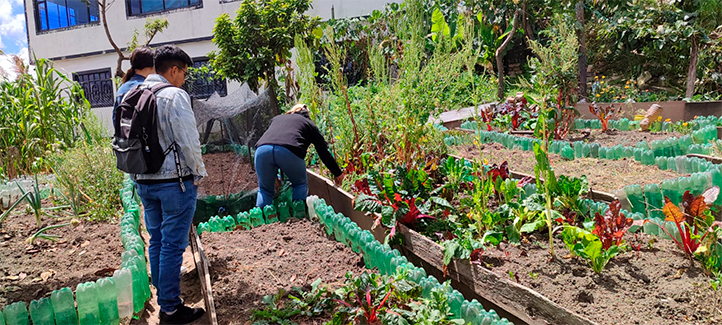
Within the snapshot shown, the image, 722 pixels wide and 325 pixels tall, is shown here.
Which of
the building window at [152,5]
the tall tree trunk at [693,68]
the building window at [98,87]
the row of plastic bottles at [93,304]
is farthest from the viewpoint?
the building window at [98,87]

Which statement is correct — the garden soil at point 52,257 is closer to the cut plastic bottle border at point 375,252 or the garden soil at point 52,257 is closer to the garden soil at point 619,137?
the cut plastic bottle border at point 375,252

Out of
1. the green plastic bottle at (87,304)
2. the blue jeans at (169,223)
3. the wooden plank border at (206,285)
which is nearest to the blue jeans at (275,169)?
the wooden plank border at (206,285)

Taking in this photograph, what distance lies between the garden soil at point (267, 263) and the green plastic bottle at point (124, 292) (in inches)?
18.3

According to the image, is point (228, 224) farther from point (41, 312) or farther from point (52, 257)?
point (41, 312)

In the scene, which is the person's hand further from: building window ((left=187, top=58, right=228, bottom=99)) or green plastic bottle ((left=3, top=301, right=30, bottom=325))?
building window ((left=187, top=58, right=228, bottom=99))

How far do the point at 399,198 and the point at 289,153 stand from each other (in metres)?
1.29

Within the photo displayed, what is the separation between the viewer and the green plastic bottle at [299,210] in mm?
4570

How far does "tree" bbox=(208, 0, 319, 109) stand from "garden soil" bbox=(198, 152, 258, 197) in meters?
2.51

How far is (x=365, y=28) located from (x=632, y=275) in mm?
11388

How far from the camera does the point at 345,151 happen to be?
16.8 feet

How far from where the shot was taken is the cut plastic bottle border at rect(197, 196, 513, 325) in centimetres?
236

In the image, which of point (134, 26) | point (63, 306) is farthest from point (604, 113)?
point (134, 26)

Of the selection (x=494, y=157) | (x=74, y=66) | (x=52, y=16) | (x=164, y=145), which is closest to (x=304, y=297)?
(x=164, y=145)

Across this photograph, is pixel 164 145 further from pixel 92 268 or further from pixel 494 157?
pixel 494 157
